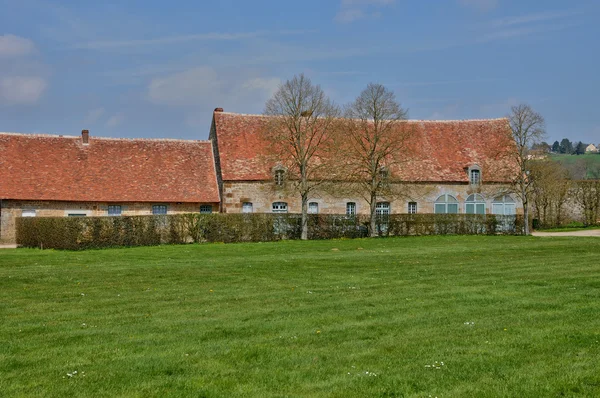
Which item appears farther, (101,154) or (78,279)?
(101,154)

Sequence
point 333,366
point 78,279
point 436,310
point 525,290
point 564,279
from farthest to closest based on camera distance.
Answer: point 78,279, point 564,279, point 525,290, point 436,310, point 333,366

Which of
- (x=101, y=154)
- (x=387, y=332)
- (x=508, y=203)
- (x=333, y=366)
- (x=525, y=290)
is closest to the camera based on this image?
(x=333, y=366)

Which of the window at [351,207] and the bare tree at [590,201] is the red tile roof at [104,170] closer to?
the window at [351,207]

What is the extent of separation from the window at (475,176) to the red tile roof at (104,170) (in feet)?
52.7

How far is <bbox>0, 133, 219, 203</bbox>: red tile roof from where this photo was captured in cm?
3359

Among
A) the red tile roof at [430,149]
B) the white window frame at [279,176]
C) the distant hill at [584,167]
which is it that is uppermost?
the distant hill at [584,167]

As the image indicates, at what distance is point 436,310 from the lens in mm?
10062

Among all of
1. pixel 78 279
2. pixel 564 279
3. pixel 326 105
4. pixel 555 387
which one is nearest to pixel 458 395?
pixel 555 387

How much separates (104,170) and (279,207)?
33.6ft

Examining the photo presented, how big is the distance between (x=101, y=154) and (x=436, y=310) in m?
30.4

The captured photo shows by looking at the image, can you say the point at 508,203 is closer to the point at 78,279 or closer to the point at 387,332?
the point at 78,279

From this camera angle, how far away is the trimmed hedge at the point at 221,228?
1057 inches

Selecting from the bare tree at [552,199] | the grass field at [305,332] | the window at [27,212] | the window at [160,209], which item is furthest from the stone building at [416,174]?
the grass field at [305,332]

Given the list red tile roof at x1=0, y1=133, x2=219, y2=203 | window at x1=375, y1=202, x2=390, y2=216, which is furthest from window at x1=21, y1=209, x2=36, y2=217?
window at x1=375, y1=202, x2=390, y2=216
